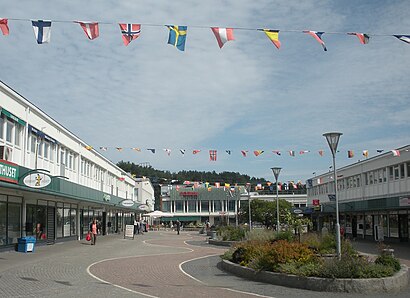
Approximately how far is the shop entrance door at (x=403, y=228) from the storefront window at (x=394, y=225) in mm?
533

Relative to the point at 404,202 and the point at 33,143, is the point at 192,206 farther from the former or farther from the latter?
the point at 33,143

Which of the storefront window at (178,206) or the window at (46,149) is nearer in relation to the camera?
the window at (46,149)

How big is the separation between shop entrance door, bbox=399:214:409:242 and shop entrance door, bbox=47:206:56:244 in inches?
952

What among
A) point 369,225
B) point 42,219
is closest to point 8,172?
point 42,219

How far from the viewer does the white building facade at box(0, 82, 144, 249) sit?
2300cm

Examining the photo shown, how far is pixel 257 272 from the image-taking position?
576 inches

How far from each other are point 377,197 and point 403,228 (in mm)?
4379

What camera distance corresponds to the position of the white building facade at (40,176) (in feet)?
75.5

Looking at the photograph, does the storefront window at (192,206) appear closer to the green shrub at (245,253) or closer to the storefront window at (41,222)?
the storefront window at (41,222)

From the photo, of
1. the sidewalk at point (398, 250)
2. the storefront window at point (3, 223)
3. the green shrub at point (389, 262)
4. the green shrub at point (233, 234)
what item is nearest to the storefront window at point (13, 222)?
the storefront window at point (3, 223)

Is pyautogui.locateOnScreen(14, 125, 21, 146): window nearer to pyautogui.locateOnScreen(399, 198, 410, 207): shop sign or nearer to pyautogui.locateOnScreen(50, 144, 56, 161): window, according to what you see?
pyautogui.locateOnScreen(50, 144, 56, 161): window

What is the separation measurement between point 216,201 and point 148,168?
874 inches

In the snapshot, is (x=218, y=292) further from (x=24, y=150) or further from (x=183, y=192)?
(x=183, y=192)

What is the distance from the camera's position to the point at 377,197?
4012cm
